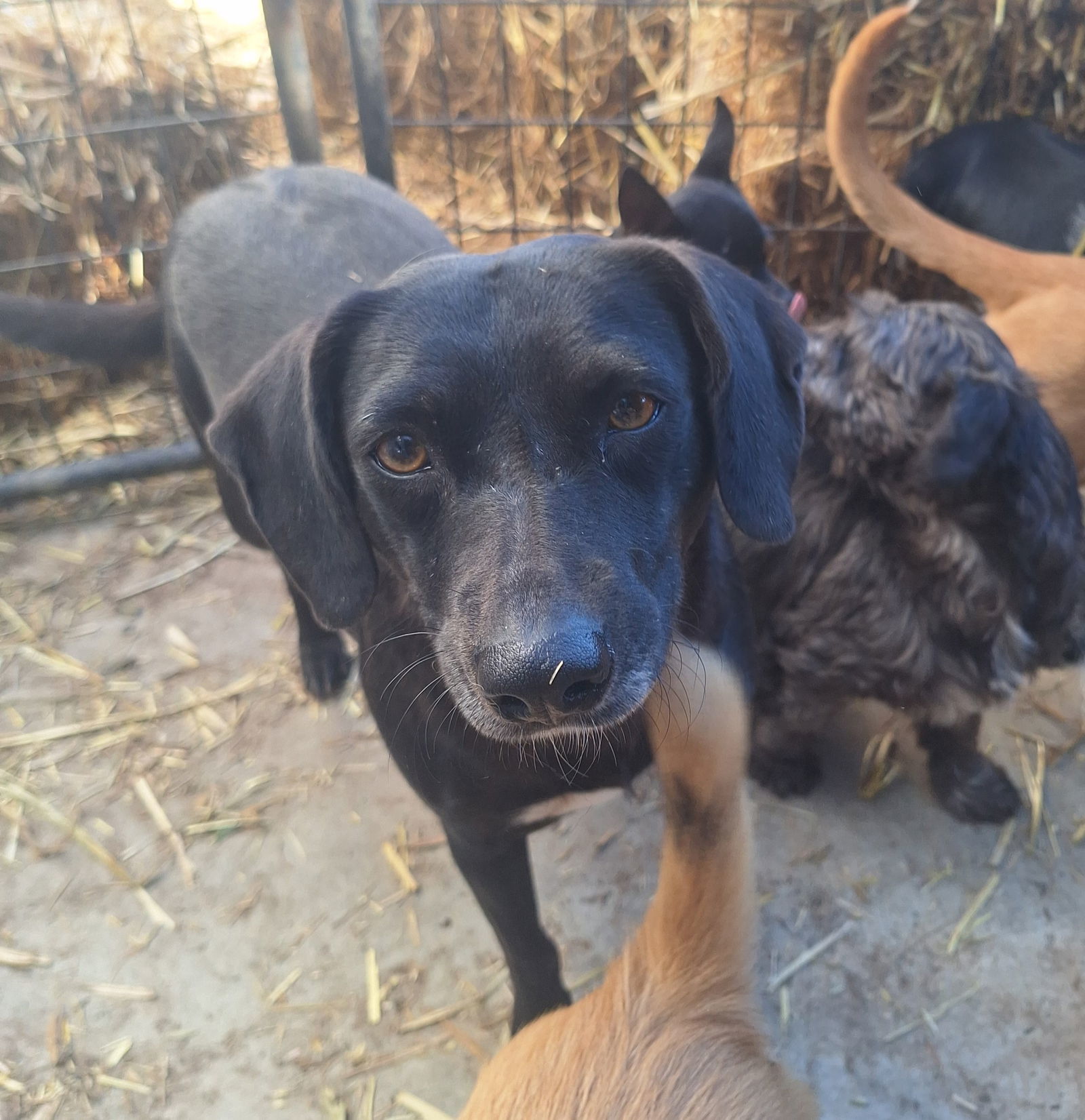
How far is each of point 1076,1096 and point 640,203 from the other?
241 centimetres

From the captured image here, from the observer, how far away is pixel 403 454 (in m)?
1.27

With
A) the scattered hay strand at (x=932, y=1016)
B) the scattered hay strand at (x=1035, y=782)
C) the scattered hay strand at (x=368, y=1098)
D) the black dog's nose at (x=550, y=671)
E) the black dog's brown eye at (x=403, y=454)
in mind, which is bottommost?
the scattered hay strand at (x=368, y=1098)

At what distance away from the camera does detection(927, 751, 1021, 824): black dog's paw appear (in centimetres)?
210

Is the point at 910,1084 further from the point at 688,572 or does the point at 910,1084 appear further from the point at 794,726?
the point at 688,572

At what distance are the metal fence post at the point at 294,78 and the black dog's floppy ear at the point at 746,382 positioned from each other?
1987 mm

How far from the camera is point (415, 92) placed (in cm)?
466

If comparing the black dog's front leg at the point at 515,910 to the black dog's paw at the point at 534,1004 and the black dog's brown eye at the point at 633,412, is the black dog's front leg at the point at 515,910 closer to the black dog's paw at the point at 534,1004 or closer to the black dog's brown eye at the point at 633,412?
the black dog's paw at the point at 534,1004

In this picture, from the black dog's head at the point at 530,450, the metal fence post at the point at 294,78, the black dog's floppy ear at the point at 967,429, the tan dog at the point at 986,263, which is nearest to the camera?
the black dog's head at the point at 530,450

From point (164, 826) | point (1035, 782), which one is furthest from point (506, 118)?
point (1035, 782)

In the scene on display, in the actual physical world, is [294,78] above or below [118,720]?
above

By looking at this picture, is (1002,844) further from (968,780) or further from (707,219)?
(707,219)

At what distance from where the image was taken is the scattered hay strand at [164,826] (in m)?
2.21

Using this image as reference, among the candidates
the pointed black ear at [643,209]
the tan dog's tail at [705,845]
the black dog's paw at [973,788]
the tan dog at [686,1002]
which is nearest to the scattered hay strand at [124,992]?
the tan dog at [686,1002]

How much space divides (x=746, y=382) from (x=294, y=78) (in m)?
2.26
